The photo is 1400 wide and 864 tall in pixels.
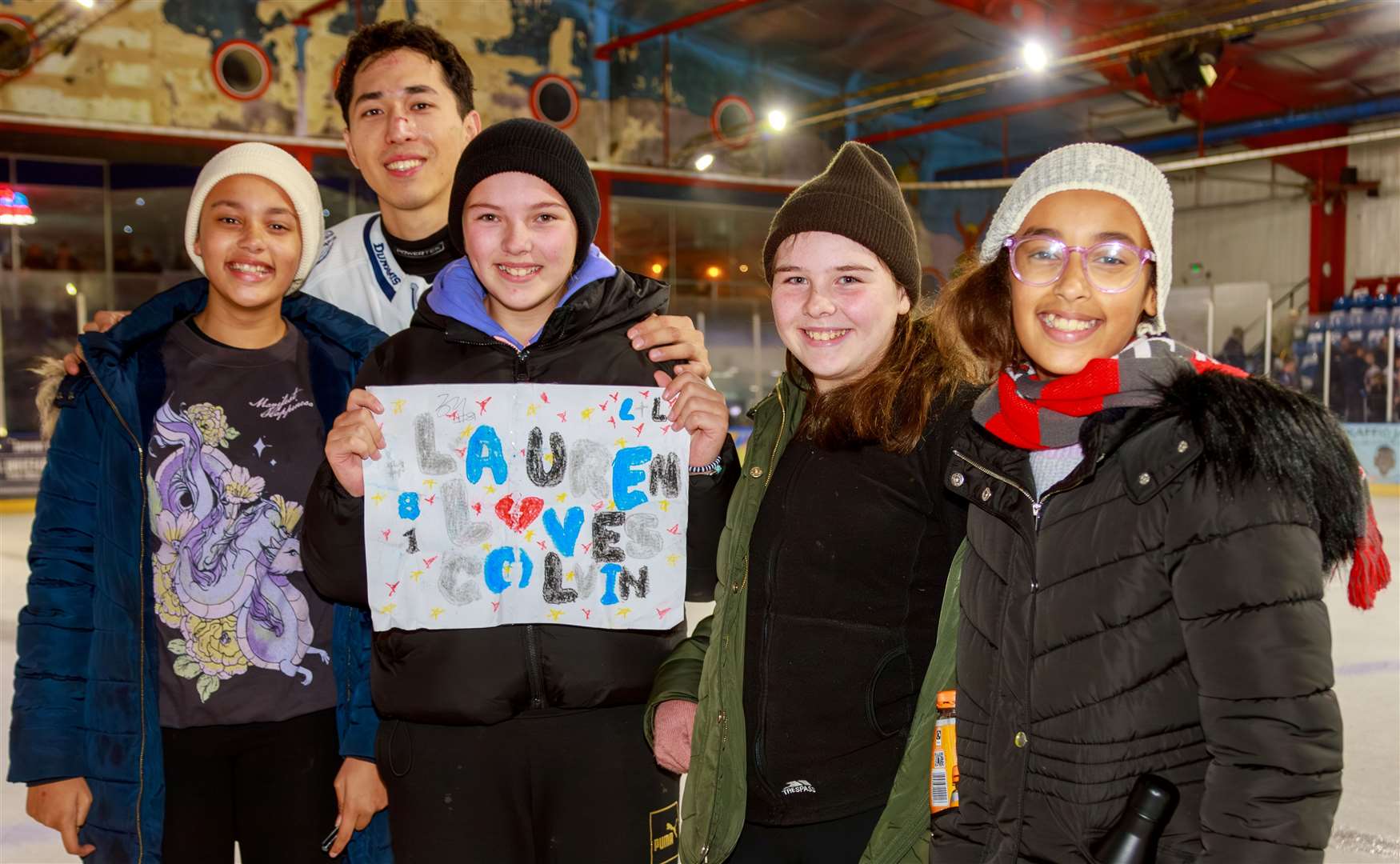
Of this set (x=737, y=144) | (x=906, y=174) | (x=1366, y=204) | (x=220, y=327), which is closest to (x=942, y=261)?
(x=906, y=174)

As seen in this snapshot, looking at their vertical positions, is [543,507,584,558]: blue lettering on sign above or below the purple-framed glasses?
below

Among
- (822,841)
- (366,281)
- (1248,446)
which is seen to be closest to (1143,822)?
(1248,446)

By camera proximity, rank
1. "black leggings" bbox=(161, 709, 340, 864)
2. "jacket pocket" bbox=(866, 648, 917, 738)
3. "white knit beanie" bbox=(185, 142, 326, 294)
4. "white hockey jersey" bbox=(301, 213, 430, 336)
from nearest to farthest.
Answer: "jacket pocket" bbox=(866, 648, 917, 738)
"black leggings" bbox=(161, 709, 340, 864)
"white knit beanie" bbox=(185, 142, 326, 294)
"white hockey jersey" bbox=(301, 213, 430, 336)

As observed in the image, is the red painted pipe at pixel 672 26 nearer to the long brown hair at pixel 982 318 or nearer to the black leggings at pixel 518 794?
the long brown hair at pixel 982 318

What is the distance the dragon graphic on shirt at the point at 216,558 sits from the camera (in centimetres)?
202

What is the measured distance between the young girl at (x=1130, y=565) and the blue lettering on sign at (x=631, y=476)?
0.60 m

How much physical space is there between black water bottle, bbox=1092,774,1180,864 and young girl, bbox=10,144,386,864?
1366 mm

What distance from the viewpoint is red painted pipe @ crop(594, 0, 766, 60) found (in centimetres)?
1247

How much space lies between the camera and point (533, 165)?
6.17 feet

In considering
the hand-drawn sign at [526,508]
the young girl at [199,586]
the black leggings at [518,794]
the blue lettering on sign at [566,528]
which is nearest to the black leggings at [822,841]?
the black leggings at [518,794]

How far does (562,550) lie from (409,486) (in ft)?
0.96

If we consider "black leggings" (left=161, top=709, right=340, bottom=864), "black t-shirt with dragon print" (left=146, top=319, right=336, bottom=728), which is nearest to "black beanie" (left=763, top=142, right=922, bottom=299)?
"black t-shirt with dragon print" (left=146, top=319, right=336, bottom=728)

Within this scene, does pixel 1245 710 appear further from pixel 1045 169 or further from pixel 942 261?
pixel 942 261

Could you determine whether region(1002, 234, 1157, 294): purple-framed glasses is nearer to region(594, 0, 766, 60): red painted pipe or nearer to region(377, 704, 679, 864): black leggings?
region(377, 704, 679, 864): black leggings
